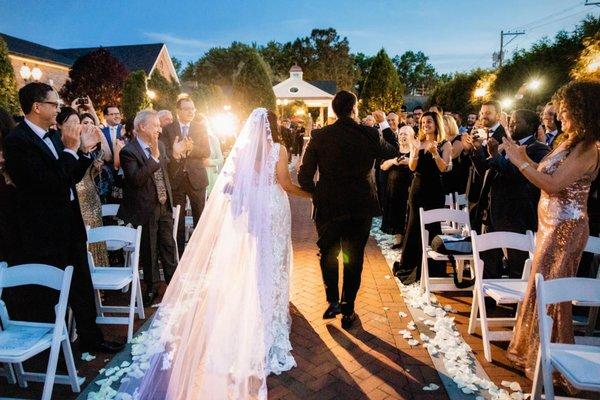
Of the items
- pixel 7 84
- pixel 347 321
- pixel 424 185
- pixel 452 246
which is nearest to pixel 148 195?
pixel 347 321

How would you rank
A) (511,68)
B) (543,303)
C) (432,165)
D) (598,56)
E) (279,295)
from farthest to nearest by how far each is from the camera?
(511,68) < (598,56) < (432,165) < (279,295) < (543,303)

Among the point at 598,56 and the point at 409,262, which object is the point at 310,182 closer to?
Answer: the point at 409,262

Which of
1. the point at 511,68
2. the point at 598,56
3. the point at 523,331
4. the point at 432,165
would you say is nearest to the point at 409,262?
the point at 432,165

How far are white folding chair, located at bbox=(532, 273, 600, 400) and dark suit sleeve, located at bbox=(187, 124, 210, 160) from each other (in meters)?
4.86

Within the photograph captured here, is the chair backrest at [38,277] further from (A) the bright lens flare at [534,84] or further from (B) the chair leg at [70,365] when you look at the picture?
(A) the bright lens flare at [534,84]

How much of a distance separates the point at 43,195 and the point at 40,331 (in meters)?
1.15

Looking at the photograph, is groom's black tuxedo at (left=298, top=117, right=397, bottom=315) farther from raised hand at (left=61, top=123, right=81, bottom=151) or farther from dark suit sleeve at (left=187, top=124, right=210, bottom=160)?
dark suit sleeve at (left=187, top=124, right=210, bottom=160)

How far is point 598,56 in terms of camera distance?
28.5 feet

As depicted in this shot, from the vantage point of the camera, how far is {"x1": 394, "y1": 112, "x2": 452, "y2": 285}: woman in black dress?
4.98 m

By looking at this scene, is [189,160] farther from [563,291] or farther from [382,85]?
[382,85]

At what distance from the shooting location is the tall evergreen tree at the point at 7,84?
466 inches

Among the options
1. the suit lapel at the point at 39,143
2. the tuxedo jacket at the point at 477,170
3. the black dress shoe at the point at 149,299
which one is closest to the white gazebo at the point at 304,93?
the tuxedo jacket at the point at 477,170

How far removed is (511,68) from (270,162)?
1765 cm

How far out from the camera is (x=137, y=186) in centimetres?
448
